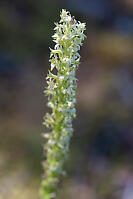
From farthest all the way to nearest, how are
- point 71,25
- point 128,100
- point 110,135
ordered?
point 128,100 < point 110,135 < point 71,25

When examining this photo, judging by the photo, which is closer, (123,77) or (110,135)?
(110,135)

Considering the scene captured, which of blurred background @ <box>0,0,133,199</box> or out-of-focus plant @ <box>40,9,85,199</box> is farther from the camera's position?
blurred background @ <box>0,0,133,199</box>

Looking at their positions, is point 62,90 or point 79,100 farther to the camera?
point 79,100

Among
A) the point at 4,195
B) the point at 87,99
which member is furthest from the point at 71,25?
the point at 87,99

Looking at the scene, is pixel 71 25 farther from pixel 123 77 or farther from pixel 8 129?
pixel 123 77

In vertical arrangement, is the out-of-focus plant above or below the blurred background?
below
